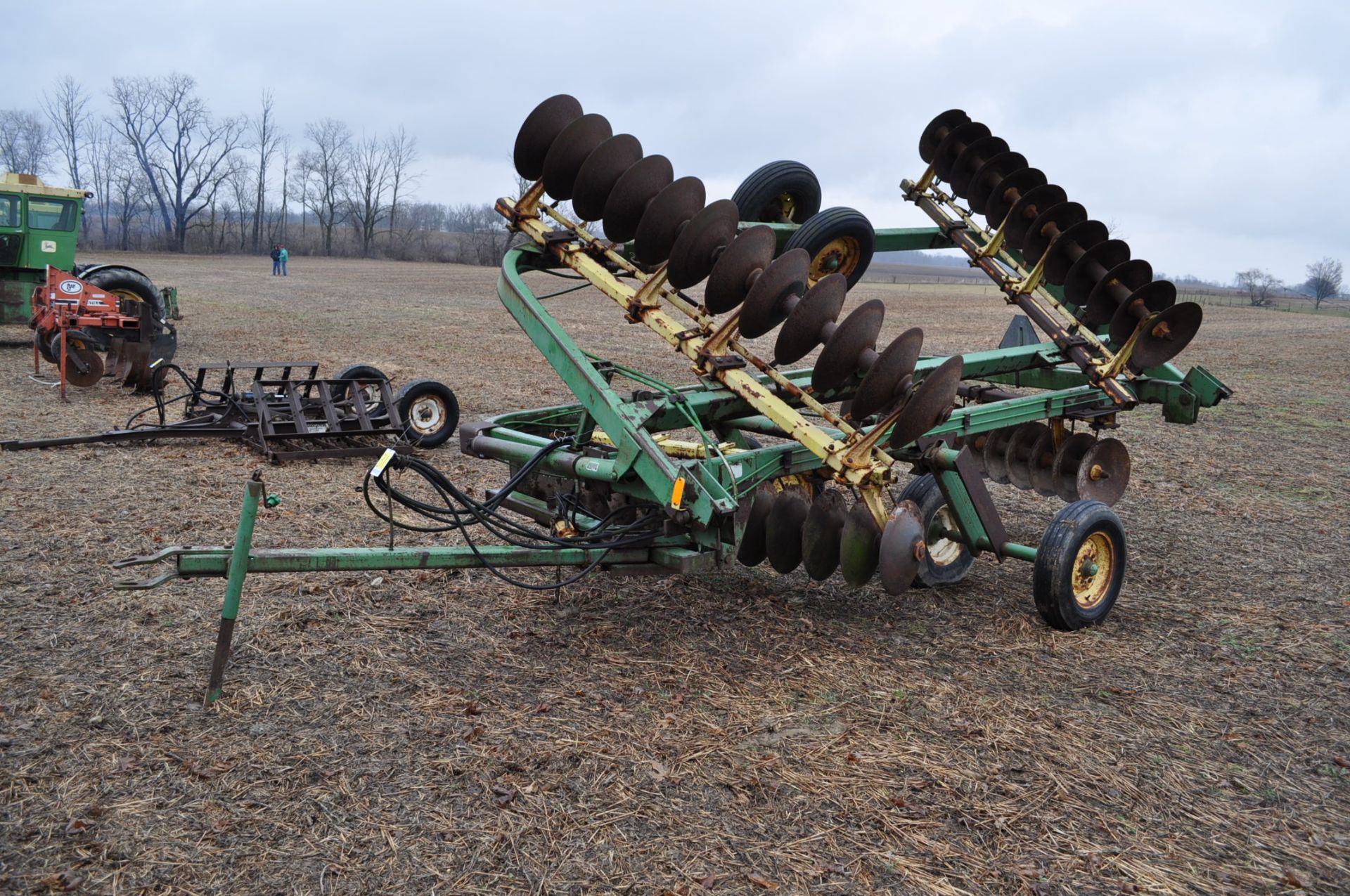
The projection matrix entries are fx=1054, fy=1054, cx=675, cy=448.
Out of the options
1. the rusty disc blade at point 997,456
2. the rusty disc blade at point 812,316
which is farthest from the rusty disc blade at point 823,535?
the rusty disc blade at point 997,456

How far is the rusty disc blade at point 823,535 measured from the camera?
5441 millimetres

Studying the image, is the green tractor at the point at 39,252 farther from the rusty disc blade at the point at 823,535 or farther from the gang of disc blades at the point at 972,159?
the rusty disc blade at the point at 823,535

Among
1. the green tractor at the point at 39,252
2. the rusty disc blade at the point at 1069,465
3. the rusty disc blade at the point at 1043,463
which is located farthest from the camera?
the green tractor at the point at 39,252

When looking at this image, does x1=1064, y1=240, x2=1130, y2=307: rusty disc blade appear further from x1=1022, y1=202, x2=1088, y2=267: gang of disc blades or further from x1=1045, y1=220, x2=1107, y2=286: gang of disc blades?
x1=1022, y1=202, x2=1088, y2=267: gang of disc blades

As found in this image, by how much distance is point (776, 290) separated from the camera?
5.24 meters

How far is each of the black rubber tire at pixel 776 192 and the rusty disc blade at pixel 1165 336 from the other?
7.57 ft

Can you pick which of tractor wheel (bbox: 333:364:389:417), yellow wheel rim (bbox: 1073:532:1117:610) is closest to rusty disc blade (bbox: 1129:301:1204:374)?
yellow wheel rim (bbox: 1073:532:1117:610)

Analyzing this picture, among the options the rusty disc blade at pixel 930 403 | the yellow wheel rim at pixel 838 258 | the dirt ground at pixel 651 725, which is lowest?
the dirt ground at pixel 651 725

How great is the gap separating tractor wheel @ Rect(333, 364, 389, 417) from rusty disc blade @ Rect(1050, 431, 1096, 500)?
5.80 metres

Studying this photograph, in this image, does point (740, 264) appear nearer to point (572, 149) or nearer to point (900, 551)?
point (572, 149)

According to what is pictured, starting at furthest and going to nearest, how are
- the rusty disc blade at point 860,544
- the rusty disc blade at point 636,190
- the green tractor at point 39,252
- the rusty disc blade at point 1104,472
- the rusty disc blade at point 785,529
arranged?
1. the green tractor at point 39,252
2. the rusty disc blade at point 1104,472
3. the rusty disc blade at point 636,190
4. the rusty disc blade at point 785,529
5. the rusty disc blade at point 860,544

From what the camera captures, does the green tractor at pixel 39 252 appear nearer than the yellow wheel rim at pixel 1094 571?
No

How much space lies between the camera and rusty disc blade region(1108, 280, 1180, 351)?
6.82m

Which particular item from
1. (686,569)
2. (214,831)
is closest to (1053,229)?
(686,569)
